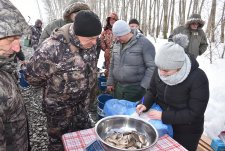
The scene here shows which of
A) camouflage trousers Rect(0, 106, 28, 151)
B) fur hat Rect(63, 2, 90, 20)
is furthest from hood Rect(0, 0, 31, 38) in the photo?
fur hat Rect(63, 2, 90, 20)

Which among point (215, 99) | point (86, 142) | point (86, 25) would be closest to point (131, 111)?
point (86, 142)

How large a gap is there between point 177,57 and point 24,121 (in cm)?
150

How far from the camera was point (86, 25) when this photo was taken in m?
2.35

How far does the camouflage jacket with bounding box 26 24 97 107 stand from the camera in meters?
2.48

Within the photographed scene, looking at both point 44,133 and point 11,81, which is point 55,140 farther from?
point 44,133

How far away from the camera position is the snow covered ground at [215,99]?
4543 millimetres

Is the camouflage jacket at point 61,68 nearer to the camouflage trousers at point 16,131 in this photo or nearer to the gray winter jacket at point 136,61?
the camouflage trousers at point 16,131

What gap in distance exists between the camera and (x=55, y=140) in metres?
2.89

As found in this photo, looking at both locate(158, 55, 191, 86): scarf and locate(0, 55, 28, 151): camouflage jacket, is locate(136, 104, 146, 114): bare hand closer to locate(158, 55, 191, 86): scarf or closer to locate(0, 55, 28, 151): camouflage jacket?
locate(158, 55, 191, 86): scarf

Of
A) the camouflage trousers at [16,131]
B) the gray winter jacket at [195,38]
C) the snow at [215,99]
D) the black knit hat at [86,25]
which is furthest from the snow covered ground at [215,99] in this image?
the camouflage trousers at [16,131]

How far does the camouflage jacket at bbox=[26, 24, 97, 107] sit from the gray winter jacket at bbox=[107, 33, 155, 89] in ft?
3.81

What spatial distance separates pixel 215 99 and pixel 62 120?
→ 4.79m

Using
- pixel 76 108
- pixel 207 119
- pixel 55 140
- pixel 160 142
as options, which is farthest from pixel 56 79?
pixel 207 119

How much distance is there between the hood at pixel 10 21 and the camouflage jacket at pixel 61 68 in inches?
31.8
